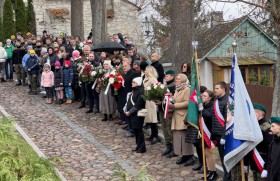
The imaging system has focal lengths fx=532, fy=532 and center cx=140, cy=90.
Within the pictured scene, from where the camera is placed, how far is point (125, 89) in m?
13.5

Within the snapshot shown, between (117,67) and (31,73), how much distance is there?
226 inches

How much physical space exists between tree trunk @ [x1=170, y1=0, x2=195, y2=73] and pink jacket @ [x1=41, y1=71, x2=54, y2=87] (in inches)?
188

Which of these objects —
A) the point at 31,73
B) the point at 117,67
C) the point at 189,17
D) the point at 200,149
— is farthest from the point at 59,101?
the point at 200,149

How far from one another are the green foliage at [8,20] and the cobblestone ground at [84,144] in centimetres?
1730

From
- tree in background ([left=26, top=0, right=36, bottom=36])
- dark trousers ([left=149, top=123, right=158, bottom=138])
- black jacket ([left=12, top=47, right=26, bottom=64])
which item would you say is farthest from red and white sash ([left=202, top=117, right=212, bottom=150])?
tree in background ([left=26, top=0, right=36, bottom=36])

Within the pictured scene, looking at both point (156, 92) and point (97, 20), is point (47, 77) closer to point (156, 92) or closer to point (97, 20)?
point (97, 20)

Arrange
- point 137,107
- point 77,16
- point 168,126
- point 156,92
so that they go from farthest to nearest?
point 77,16 → point 137,107 → point 168,126 → point 156,92

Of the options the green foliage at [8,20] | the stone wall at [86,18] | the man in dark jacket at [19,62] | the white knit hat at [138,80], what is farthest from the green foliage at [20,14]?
the white knit hat at [138,80]

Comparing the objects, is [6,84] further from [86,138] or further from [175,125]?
[175,125]

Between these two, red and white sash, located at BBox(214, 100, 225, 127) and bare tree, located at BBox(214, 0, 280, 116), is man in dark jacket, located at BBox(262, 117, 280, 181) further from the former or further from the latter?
bare tree, located at BBox(214, 0, 280, 116)

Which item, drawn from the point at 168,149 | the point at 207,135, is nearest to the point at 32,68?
the point at 168,149

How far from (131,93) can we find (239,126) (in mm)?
4513

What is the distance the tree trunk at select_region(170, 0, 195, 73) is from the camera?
14156 millimetres

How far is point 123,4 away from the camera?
39.6 m
